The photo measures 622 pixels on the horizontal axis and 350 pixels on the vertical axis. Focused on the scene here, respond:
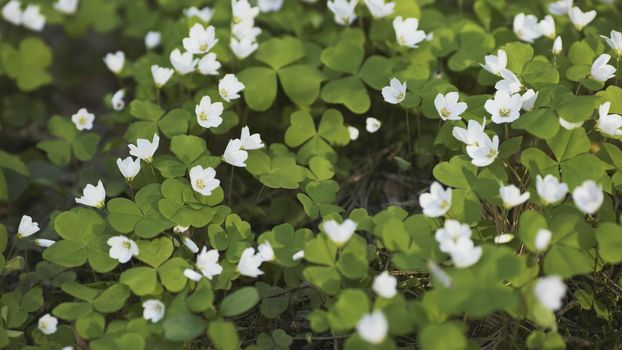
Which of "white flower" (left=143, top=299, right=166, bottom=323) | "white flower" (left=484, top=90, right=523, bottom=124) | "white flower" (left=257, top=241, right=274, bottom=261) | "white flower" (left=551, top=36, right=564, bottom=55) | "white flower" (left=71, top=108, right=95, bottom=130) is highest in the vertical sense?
"white flower" (left=551, top=36, right=564, bottom=55)

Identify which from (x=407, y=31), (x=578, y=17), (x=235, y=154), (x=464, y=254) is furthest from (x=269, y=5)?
(x=464, y=254)

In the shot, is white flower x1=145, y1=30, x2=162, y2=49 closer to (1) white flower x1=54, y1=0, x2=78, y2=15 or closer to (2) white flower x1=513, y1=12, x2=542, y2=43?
(1) white flower x1=54, y1=0, x2=78, y2=15

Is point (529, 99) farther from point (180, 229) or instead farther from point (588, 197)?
point (180, 229)

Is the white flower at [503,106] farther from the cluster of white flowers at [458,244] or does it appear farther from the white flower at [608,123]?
the cluster of white flowers at [458,244]

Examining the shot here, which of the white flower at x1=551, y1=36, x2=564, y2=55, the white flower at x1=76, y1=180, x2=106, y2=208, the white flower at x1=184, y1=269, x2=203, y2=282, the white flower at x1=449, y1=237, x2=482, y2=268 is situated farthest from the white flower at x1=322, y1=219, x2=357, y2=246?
the white flower at x1=551, y1=36, x2=564, y2=55

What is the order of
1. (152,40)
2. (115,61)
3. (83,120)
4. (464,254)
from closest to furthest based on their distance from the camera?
(464,254) → (83,120) → (115,61) → (152,40)

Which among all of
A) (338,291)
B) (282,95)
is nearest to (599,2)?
(282,95)

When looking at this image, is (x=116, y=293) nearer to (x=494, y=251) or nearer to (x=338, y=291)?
(x=338, y=291)
